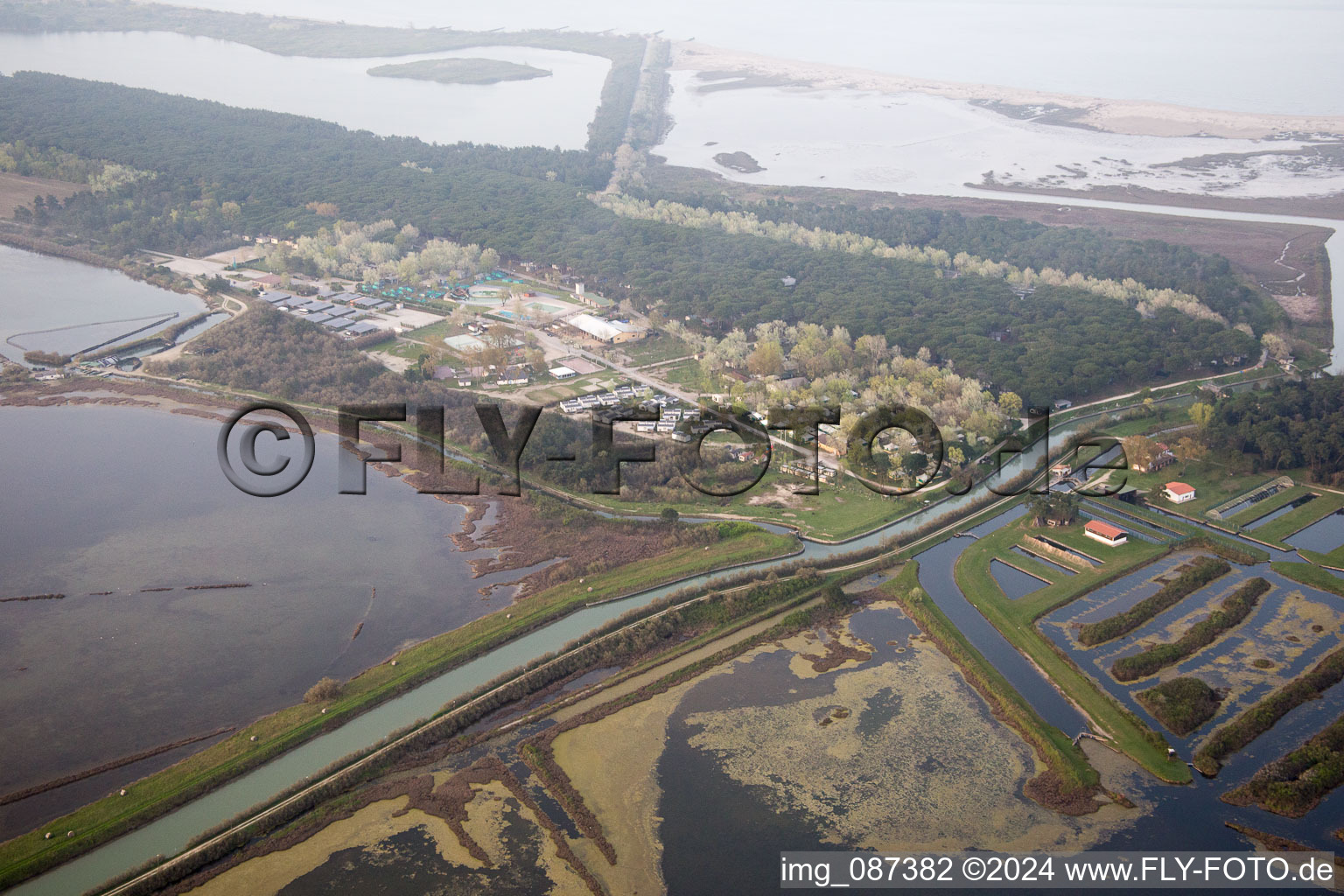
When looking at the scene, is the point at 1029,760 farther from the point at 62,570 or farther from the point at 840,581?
the point at 62,570

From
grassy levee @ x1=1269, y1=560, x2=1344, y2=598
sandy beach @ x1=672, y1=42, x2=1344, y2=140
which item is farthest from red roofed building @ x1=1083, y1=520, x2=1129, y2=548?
sandy beach @ x1=672, y1=42, x2=1344, y2=140

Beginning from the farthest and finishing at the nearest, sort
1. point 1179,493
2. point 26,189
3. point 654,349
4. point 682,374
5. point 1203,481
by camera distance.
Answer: point 26,189 < point 654,349 < point 682,374 < point 1203,481 < point 1179,493

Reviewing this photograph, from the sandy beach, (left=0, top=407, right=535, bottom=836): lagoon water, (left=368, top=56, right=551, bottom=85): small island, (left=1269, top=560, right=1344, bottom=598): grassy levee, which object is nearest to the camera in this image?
(left=0, top=407, right=535, bottom=836): lagoon water

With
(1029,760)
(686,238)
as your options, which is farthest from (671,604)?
(686,238)

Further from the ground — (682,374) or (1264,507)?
(682,374)

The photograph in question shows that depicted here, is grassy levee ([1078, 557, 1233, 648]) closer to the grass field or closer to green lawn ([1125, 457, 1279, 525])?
green lawn ([1125, 457, 1279, 525])

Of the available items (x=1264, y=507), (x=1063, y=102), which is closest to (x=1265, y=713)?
(x=1264, y=507)

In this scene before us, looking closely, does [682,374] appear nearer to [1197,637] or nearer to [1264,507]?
[1264,507]
